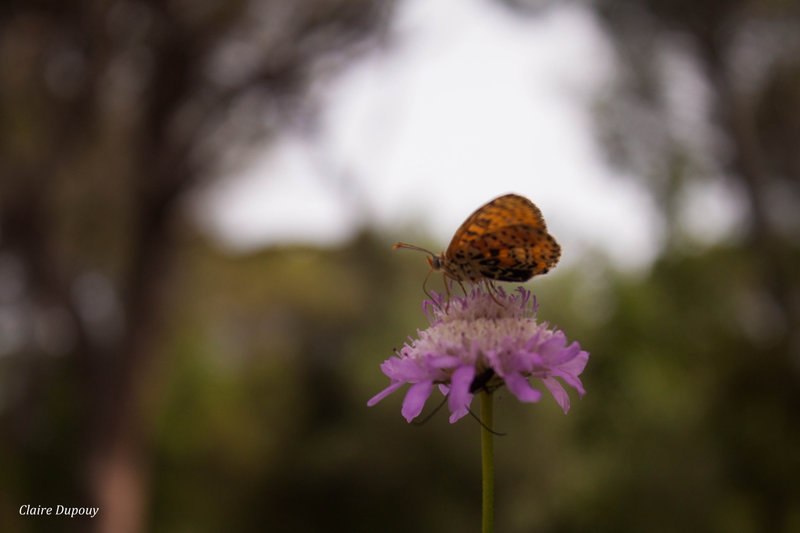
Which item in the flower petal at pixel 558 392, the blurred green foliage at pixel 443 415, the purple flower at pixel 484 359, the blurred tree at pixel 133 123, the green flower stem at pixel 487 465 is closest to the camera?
the green flower stem at pixel 487 465

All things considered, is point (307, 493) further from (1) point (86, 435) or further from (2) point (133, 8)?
(2) point (133, 8)

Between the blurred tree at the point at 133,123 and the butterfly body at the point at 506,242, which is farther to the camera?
the blurred tree at the point at 133,123

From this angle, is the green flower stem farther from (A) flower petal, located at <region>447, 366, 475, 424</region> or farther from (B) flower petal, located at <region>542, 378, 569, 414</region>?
(B) flower petal, located at <region>542, 378, 569, 414</region>

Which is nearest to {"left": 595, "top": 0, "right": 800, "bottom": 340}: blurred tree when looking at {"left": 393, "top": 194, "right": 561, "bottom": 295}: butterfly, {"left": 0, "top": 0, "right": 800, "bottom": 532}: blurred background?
{"left": 0, "top": 0, "right": 800, "bottom": 532}: blurred background

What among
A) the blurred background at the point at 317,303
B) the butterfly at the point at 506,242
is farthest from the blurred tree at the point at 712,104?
the butterfly at the point at 506,242

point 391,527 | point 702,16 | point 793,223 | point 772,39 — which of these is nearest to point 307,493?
point 391,527

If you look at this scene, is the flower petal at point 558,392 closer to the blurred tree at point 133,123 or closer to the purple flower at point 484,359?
the purple flower at point 484,359

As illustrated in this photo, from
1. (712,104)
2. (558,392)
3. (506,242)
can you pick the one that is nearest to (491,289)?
(506,242)
